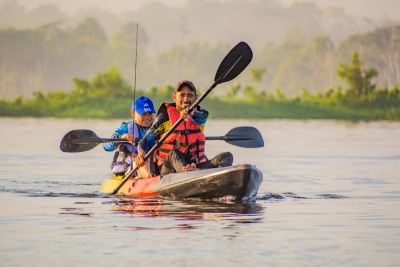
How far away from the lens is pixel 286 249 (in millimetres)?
10781

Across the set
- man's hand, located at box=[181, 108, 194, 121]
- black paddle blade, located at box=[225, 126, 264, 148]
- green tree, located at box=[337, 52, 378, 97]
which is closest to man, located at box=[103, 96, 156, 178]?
black paddle blade, located at box=[225, 126, 264, 148]

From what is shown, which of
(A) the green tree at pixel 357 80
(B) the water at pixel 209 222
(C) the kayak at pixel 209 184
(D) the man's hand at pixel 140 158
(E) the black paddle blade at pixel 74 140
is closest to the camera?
(B) the water at pixel 209 222

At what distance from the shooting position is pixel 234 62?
15.2 m

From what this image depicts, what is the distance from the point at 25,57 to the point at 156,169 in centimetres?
13198

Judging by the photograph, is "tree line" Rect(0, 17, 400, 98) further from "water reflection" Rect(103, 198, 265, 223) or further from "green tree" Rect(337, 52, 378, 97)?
"water reflection" Rect(103, 198, 265, 223)

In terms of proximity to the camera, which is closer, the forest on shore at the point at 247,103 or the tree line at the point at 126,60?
the forest on shore at the point at 247,103

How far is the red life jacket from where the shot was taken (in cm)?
1483

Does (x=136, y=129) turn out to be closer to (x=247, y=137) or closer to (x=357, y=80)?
(x=247, y=137)

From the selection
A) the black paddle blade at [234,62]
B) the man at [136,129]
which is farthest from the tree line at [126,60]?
the black paddle blade at [234,62]

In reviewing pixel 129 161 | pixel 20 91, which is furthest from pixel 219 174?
pixel 20 91

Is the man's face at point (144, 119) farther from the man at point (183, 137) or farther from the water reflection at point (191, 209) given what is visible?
the water reflection at point (191, 209)

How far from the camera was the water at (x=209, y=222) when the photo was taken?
410 inches

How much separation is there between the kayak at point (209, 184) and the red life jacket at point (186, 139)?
334mm

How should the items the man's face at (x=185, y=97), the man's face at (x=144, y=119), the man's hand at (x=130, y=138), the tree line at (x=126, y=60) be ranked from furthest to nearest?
the tree line at (x=126, y=60)
the man's face at (x=144, y=119)
the man's hand at (x=130, y=138)
the man's face at (x=185, y=97)
